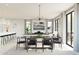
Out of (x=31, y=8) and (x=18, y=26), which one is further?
(x=18, y=26)

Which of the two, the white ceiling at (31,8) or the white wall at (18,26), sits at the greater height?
the white ceiling at (31,8)

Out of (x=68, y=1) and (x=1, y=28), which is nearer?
(x=68, y=1)

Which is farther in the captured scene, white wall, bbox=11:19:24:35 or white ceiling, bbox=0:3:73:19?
white wall, bbox=11:19:24:35

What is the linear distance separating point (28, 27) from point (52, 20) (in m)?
3.16

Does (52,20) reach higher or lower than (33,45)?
higher

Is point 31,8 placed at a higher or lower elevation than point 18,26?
higher

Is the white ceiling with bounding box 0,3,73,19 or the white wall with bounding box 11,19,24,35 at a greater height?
the white ceiling with bounding box 0,3,73,19

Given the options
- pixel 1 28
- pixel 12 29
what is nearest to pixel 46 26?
pixel 12 29

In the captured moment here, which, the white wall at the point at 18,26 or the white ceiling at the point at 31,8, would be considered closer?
the white ceiling at the point at 31,8

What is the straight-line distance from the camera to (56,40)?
866cm
